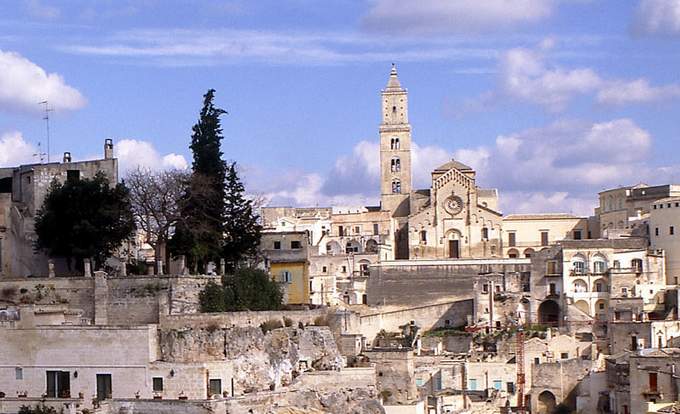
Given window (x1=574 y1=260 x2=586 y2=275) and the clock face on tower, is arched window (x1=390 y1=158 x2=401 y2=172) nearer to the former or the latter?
the clock face on tower

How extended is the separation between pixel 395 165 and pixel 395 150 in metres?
1.03

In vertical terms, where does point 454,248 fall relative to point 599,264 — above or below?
above

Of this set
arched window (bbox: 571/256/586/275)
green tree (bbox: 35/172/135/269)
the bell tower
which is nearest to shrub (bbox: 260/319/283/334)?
green tree (bbox: 35/172/135/269)

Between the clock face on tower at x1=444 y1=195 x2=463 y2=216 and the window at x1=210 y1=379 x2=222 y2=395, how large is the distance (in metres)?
39.5

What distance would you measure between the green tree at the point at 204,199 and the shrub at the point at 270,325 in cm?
434

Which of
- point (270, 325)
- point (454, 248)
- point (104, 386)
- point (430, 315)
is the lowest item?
point (104, 386)

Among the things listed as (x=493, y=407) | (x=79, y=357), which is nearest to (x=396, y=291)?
(x=493, y=407)

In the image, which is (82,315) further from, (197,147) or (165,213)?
(197,147)

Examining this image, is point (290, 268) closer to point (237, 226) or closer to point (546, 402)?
point (237, 226)

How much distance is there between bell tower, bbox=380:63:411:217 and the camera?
8350cm

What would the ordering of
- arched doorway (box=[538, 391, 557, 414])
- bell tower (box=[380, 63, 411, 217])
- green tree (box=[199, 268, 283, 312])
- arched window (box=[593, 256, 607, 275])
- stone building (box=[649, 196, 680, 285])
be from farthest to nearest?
bell tower (box=[380, 63, 411, 217]), stone building (box=[649, 196, 680, 285]), arched window (box=[593, 256, 607, 275]), arched doorway (box=[538, 391, 557, 414]), green tree (box=[199, 268, 283, 312])

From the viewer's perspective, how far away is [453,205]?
3019 inches

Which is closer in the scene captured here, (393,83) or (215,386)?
(215,386)

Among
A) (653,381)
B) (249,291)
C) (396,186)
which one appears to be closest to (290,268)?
(249,291)
